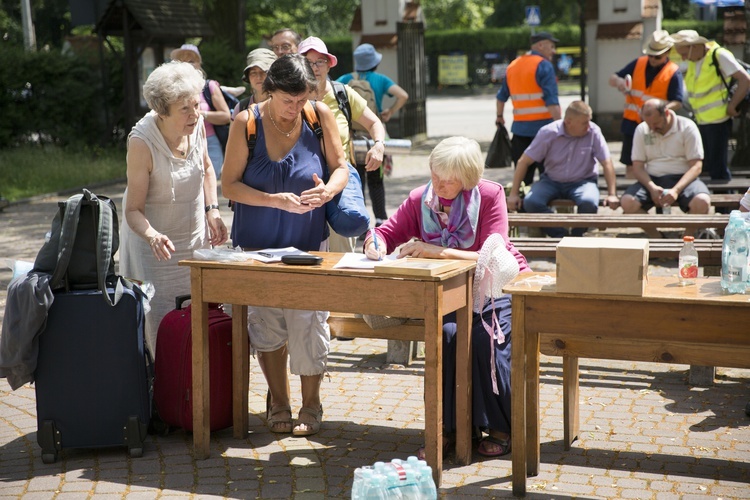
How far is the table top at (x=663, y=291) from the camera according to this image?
4.04 meters

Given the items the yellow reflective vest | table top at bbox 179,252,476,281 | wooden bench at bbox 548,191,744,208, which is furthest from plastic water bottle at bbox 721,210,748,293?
the yellow reflective vest

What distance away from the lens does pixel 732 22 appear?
2089 centimetres

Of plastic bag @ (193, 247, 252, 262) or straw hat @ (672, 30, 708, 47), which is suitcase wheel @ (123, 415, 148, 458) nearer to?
plastic bag @ (193, 247, 252, 262)

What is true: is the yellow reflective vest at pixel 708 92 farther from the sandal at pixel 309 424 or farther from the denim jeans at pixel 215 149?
the sandal at pixel 309 424

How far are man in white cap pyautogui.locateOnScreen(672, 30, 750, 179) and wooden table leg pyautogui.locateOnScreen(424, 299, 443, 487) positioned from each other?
22.6 ft

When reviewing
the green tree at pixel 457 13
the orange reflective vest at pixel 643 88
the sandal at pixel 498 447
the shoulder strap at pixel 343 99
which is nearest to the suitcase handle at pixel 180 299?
the sandal at pixel 498 447

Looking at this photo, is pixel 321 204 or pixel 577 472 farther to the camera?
pixel 321 204

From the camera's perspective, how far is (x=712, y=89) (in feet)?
35.7

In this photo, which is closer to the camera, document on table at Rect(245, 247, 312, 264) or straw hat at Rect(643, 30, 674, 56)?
document on table at Rect(245, 247, 312, 264)

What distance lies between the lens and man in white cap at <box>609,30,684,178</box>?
1044 cm

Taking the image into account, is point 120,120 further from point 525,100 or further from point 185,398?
point 185,398

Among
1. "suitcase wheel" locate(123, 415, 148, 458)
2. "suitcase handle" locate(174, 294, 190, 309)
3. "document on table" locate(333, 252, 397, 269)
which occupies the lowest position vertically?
"suitcase wheel" locate(123, 415, 148, 458)

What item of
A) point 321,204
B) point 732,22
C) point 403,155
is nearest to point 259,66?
point 321,204

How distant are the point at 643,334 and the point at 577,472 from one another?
85 cm
